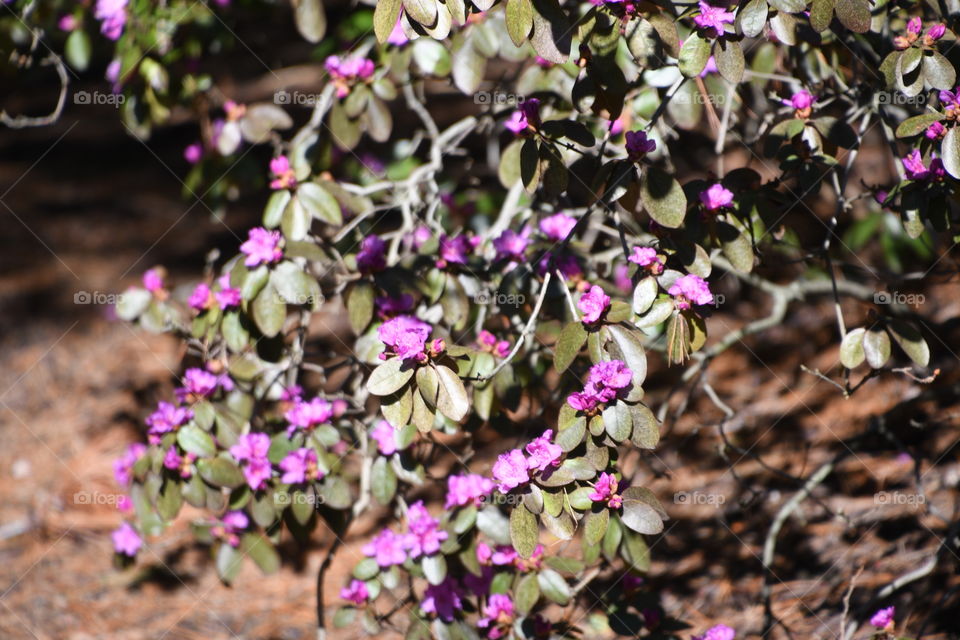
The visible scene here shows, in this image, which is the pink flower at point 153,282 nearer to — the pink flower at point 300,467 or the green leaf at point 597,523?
the pink flower at point 300,467

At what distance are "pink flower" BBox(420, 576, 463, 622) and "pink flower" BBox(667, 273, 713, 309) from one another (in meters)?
0.81

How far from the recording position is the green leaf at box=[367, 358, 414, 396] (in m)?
1.31

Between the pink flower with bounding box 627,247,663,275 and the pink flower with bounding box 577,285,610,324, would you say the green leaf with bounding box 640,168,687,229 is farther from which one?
the pink flower with bounding box 577,285,610,324

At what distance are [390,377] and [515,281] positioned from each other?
18.0 inches

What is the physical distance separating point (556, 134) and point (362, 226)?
0.68 meters

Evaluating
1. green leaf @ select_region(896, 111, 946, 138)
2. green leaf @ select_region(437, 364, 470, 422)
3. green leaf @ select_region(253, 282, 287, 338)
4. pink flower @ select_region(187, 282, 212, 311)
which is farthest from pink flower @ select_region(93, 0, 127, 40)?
green leaf @ select_region(896, 111, 946, 138)

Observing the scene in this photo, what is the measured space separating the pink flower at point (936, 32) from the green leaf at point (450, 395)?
1.01 meters

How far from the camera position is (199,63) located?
8.42 ft

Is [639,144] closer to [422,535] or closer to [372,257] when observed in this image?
[372,257]

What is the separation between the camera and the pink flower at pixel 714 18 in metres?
1.34

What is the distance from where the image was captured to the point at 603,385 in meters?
1.31

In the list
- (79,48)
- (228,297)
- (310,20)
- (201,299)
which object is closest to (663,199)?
(228,297)

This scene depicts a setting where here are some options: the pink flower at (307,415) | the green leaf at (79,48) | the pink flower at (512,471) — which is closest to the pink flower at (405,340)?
the pink flower at (512,471)

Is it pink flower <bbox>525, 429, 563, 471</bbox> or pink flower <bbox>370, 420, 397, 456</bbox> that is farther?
pink flower <bbox>370, 420, 397, 456</bbox>
